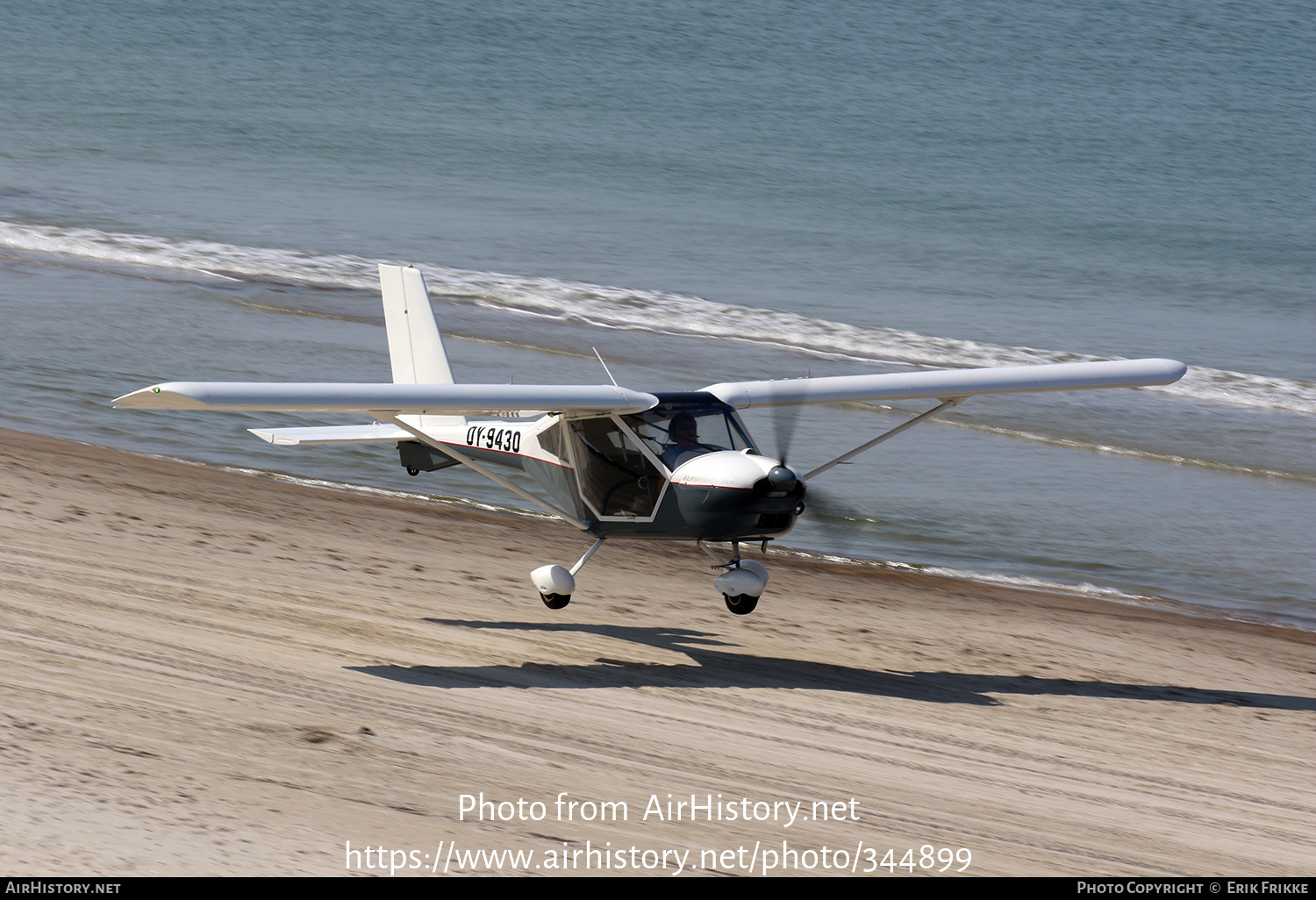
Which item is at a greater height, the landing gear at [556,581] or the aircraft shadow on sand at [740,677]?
the landing gear at [556,581]

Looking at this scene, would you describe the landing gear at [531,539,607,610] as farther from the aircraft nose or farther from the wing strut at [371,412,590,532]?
the aircraft nose

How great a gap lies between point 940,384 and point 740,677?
3.16m

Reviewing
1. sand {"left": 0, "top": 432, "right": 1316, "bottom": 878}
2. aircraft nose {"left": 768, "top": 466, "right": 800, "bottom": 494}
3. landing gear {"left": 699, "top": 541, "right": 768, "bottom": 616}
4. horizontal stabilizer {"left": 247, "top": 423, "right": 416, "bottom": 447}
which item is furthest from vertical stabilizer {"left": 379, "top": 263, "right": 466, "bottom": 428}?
aircraft nose {"left": 768, "top": 466, "right": 800, "bottom": 494}

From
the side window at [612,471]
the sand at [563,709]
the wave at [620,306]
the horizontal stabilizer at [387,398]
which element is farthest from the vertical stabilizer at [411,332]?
the wave at [620,306]

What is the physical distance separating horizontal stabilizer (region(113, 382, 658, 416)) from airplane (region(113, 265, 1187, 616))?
1 cm

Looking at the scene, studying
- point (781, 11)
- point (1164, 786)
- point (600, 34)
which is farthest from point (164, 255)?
point (781, 11)

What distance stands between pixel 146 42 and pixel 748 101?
25.1m

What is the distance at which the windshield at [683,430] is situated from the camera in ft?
34.0

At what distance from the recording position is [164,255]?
27703 mm

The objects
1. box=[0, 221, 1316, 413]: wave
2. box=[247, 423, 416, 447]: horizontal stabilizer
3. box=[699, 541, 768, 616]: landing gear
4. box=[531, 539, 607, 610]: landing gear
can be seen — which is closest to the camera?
box=[699, 541, 768, 616]: landing gear

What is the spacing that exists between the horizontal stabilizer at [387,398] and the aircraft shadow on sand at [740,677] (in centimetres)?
184

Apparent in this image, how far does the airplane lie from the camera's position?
9.55 metres

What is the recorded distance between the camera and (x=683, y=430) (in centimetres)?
1041

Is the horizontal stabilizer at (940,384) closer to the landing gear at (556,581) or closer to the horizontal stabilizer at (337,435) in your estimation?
the landing gear at (556,581)
